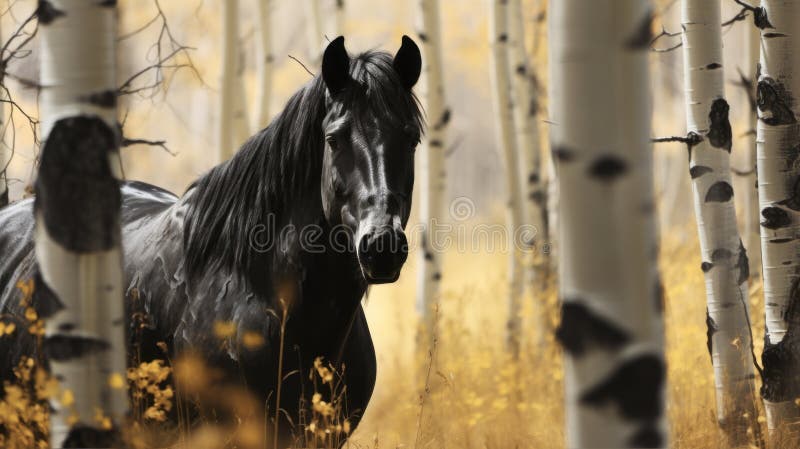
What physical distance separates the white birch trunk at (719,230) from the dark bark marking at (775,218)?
0.74ft

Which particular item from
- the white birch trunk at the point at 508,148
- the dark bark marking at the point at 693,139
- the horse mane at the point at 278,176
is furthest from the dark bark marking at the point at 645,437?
the white birch trunk at the point at 508,148

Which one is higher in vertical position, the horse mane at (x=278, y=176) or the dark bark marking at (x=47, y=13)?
the dark bark marking at (x=47, y=13)

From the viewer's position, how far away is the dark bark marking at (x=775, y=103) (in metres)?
4.01

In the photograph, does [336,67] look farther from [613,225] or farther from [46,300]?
[613,225]

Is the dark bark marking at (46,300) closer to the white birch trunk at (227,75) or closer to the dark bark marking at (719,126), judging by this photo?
the dark bark marking at (719,126)

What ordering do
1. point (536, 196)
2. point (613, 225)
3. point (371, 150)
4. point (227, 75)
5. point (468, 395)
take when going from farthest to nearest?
point (536, 196)
point (227, 75)
point (468, 395)
point (371, 150)
point (613, 225)

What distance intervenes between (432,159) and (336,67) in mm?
3252

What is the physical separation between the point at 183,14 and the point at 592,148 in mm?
25295

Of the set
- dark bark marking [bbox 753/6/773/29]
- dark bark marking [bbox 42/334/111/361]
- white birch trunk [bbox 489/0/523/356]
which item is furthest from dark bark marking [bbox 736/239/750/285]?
dark bark marking [bbox 42/334/111/361]

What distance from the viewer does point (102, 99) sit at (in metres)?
2.32

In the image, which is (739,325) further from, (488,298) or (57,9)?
(488,298)

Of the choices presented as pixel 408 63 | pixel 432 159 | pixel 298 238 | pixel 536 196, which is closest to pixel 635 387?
pixel 298 238

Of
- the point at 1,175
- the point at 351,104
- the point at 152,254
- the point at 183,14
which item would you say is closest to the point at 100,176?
the point at 351,104

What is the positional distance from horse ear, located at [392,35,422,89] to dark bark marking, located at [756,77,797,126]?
5.86 feet
